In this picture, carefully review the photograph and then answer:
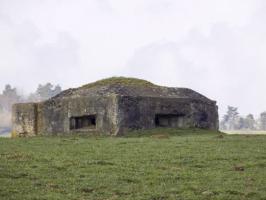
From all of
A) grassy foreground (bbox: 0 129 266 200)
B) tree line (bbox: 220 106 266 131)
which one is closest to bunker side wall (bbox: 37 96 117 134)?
grassy foreground (bbox: 0 129 266 200)

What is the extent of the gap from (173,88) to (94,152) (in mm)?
12903

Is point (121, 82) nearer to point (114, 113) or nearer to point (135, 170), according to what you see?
point (114, 113)

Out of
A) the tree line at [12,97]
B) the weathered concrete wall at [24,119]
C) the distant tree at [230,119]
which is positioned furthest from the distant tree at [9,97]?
the weathered concrete wall at [24,119]

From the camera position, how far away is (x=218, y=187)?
13.2 meters

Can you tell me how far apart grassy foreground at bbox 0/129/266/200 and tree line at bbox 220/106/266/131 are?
117 meters

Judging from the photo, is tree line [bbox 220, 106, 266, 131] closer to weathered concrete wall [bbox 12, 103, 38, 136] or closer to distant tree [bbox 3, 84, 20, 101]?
distant tree [bbox 3, 84, 20, 101]

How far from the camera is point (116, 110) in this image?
27734 mm

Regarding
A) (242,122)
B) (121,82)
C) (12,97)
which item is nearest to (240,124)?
(242,122)

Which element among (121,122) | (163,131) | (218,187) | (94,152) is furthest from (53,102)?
(218,187)

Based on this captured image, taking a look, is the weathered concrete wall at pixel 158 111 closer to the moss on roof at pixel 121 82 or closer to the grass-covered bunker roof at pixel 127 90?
the grass-covered bunker roof at pixel 127 90

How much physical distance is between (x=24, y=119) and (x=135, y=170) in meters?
17.3

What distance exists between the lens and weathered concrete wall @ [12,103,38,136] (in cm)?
3102

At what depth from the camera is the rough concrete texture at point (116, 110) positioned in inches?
1102

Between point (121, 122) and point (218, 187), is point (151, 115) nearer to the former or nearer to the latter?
point (121, 122)
